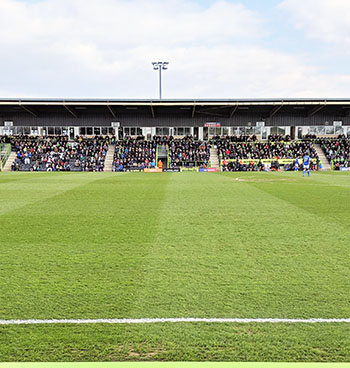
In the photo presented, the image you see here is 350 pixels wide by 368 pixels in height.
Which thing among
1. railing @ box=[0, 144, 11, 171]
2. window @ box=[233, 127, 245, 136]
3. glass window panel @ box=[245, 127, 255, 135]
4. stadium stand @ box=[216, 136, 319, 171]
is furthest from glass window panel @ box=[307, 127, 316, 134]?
railing @ box=[0, 144, 11, 171]

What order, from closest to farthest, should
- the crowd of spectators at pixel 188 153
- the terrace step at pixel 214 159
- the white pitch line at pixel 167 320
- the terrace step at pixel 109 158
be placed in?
the white pitch line at pixel 167 320 < the terrace step at pixel 109 158 < the crowd of spectators at pixel 188 153 < the terrace step at pixel 214 159

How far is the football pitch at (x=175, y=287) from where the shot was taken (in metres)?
2.93

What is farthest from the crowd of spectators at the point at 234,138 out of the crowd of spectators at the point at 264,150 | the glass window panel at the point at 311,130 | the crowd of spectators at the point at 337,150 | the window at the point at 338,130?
the window at the point at 338,130

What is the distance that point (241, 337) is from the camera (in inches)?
121

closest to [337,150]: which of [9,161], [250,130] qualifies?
[250,130]

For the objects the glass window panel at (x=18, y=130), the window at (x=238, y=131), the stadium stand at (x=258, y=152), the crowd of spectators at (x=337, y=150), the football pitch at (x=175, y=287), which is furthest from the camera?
the window at (x=238, y=131)

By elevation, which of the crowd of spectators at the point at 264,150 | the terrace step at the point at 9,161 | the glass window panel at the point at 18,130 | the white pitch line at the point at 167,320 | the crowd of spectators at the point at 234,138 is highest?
the glass window panel at the point at 18,130

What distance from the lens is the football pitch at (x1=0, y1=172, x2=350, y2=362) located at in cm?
293

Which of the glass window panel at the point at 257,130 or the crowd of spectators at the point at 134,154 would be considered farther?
the glass window panel at the point at 257,130

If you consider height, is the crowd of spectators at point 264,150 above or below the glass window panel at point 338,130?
below

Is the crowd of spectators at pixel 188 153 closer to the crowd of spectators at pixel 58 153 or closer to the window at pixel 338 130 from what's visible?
the crowd of spectators at pixel 58 153

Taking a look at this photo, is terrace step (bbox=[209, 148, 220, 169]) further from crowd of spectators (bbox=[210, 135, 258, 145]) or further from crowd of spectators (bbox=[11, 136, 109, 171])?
crowd of spectators (bbox=[11, 136, 109, 171])

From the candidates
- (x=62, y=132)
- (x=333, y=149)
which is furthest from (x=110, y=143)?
(x=333, y=149)

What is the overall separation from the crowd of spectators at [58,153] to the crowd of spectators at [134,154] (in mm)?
1966
